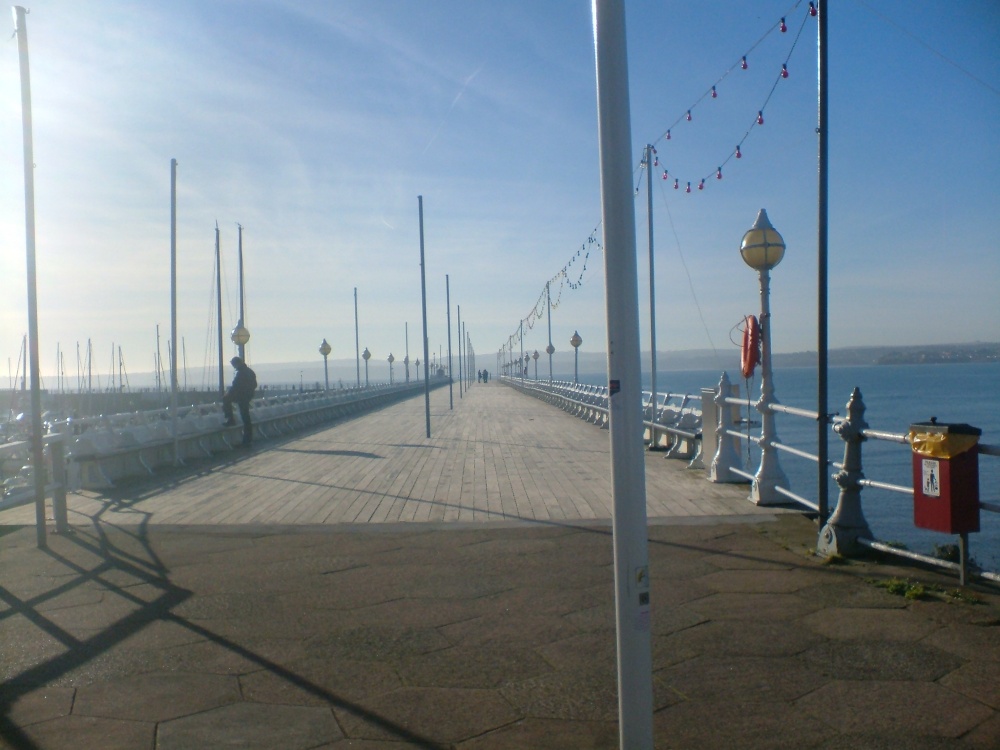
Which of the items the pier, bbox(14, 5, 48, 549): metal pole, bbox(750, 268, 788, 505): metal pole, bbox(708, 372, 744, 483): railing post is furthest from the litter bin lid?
bbox(14, 5, 48, 549): metal pole

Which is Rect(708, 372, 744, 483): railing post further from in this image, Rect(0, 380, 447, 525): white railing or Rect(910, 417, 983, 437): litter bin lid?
Rect(0, 380, 447, 525): white railing

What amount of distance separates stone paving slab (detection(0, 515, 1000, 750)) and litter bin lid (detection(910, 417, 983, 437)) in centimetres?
100

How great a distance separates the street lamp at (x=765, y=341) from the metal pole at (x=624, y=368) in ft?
18.5

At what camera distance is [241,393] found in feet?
57.0

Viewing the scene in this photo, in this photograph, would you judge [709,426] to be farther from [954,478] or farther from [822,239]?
[954,478]

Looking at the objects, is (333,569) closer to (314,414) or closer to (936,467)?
(936,467)

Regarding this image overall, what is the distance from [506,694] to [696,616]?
62.7 inches

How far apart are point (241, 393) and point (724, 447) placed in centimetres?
1049

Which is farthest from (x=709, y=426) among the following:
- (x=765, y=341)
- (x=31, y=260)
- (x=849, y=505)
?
(x=31, y=260)

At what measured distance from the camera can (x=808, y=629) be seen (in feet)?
16.2

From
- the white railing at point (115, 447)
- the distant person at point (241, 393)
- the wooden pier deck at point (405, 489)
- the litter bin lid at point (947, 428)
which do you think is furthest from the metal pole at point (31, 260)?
the distant person at point (241, 393)

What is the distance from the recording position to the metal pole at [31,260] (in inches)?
297

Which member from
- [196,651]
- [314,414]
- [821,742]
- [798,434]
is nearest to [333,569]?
[196,651]

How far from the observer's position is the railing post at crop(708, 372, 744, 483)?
1030cm
